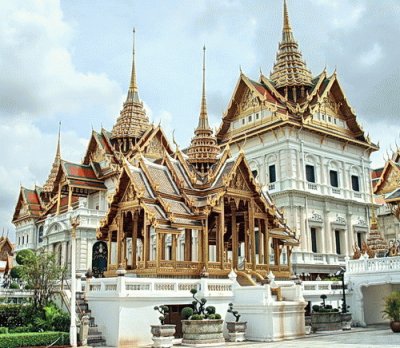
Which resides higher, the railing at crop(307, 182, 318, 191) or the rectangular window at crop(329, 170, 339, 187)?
the rectangular window at crop(329, 170, 339, 187)

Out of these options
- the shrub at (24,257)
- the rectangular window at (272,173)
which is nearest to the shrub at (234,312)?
the shrub at (24,257)

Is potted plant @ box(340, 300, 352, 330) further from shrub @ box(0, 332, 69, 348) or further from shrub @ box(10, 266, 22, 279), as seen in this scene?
shrub @ box(10, 266, 22, 279)

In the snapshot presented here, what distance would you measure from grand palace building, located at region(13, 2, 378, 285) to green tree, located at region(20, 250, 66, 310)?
225 cm

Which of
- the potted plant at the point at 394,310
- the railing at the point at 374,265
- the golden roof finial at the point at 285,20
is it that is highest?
the golden roof finial at the point at 285,20

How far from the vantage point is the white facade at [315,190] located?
35.2 meters

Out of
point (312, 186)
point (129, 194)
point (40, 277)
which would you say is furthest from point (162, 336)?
point (312, 186)

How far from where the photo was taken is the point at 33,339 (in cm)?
1378

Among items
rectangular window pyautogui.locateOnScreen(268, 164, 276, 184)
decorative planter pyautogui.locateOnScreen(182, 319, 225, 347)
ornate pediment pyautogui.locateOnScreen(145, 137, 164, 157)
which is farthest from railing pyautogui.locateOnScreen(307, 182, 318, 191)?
decorative planter pyautogui.locateOnScreen(182, 319, 225, 347)

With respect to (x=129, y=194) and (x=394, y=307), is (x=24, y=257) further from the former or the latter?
(x=394, y=307)

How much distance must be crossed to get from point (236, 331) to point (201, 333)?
138 cm

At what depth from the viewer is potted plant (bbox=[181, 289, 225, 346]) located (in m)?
14.6

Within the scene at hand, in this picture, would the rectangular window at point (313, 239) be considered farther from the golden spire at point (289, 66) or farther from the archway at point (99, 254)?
the archway at point (99, 254)

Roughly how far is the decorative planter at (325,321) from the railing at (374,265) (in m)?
2.98

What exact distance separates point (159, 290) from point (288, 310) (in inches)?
160
